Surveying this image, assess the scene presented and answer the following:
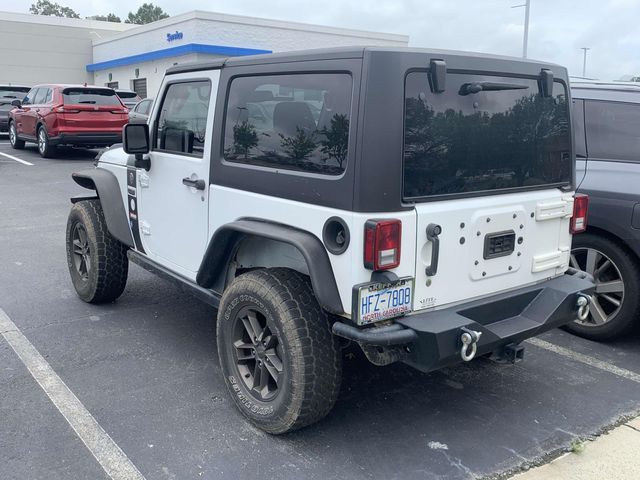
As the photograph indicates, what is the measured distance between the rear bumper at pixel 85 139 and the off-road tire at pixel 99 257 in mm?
9447

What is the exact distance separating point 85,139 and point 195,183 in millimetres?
11342

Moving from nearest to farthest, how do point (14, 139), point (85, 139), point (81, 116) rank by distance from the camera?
1. point (81, 116)
2. point (85, 139)
3. point (14, 139)

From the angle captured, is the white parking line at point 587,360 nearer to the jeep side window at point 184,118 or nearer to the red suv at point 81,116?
the jeep side window at point 184,118

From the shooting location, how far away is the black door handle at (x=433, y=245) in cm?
295

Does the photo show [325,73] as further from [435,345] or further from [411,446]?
[411,446]

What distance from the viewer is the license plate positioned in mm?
2803

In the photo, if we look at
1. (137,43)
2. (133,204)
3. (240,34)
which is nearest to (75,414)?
(133,204)

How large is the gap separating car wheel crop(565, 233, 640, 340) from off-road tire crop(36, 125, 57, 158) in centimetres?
1279

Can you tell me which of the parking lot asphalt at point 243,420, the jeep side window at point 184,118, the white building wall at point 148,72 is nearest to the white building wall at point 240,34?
the white building wall at point 148,72

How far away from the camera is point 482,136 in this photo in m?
3.21

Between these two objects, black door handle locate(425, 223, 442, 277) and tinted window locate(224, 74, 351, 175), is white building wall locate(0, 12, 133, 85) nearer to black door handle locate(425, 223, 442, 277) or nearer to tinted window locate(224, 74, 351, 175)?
tinted window locate(224, 74, 351, 175)

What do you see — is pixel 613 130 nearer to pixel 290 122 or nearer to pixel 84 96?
pixel 290 122

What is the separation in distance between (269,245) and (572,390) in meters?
2.12

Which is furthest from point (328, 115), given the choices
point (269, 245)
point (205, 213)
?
point (205, 213)
